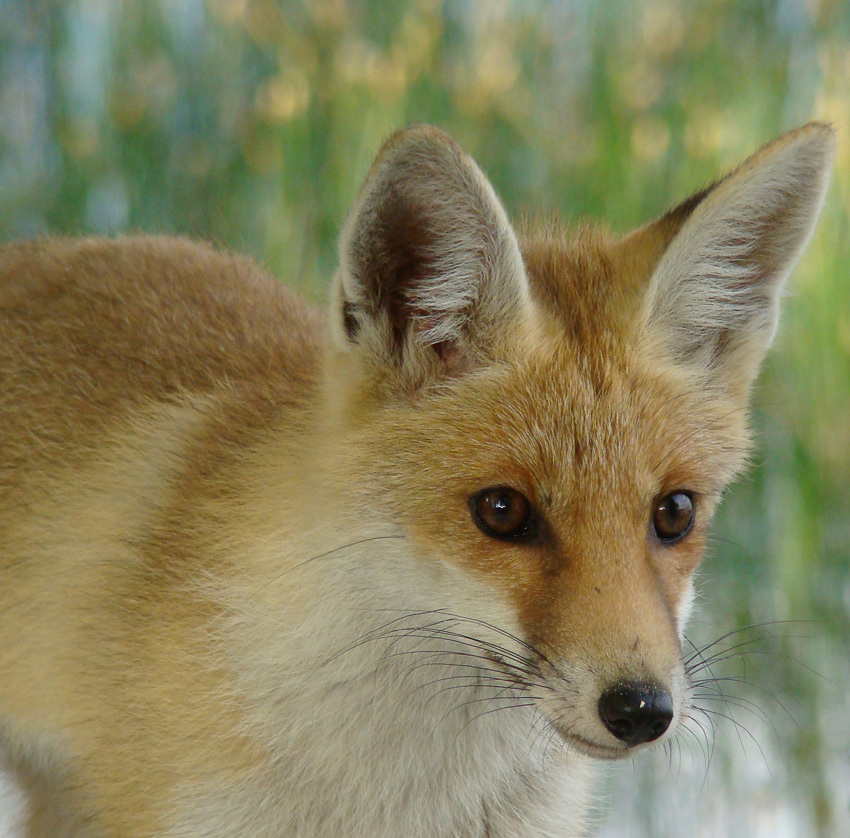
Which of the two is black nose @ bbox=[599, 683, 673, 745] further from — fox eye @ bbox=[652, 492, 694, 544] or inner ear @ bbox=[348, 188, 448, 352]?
inner ear @ bbox=[348, 188, 448, 352]

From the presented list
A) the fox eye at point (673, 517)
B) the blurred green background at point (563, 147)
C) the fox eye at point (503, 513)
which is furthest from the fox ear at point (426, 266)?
the blurred green background at point (563, 147)

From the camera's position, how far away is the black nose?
1.49m

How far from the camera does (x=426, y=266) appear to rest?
1.83 meters

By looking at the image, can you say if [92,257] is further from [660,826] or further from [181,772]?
[660,826]

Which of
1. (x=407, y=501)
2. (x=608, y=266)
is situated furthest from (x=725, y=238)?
(x=407, y=501)

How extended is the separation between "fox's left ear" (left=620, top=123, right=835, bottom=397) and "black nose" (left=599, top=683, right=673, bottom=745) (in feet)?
2.04

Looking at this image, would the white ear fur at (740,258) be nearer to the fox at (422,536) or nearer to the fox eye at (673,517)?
the fox at (422,536)

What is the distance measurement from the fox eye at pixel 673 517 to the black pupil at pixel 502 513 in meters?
0.21

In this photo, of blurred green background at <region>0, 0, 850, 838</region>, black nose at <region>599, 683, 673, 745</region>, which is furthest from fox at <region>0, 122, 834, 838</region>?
blurred green background at <region>0, 0, 850, 838</region>

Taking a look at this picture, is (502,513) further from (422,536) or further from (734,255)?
(734,255)

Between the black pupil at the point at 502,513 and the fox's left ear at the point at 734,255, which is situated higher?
the fox's left ear at the point at 734,255

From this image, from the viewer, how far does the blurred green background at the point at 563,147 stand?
142 inches

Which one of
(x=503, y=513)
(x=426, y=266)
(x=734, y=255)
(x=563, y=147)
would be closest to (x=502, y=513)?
(x=503, y=513)

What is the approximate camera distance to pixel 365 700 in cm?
187
